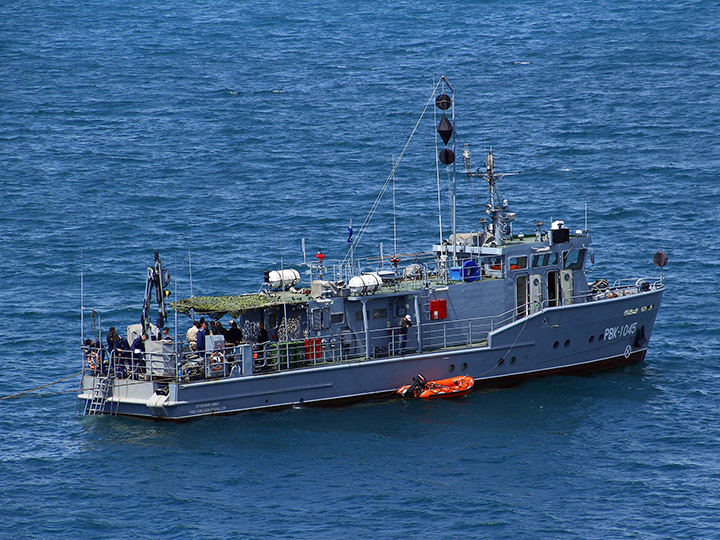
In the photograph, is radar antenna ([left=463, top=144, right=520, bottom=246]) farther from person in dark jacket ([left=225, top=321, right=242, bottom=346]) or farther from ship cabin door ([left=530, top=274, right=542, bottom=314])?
person in dark jacket ([left=225, top=321, right=242, bottom=346])

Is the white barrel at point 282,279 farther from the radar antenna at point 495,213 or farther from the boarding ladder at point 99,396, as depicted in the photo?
the radar antenna at point 495,213

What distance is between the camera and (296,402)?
136 ft

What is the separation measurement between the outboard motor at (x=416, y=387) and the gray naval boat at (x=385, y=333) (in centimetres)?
30

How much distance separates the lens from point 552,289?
151 feet

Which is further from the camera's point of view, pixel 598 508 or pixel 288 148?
pixel 288 148

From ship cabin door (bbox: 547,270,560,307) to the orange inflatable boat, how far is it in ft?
17.7

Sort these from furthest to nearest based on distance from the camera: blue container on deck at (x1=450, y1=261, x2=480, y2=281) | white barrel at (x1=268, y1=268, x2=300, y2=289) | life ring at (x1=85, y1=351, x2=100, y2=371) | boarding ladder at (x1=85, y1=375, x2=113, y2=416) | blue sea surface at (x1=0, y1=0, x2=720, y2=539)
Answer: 1. blue container on deck at (x1=450, y1=261, x2=480, y2=281)
2. white barrel at (x1=268, y1=268, x2=300, y2=289)
3. life ring at (x1=85, y1=351, x2=100, y2=371)
4. boarding ladder at (x1=85, y1=375, x2=113, y2=416)
5. blue sea surface at (x1=0, y1=0, x2=720, y2=539)

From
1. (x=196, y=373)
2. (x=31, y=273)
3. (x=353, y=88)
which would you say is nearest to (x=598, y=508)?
(x=196, y=373)

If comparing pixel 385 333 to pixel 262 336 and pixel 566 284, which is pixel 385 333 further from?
pixel 566 284

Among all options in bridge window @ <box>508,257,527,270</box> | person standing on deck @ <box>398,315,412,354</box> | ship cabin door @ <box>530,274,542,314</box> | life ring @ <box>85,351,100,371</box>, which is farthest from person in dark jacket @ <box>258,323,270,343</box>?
ship cabin door @ <box>530,274,542,314</box>

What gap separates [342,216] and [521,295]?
22.1m

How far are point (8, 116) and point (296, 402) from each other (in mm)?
54169

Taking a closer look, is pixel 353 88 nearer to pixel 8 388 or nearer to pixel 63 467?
pixel 8 388

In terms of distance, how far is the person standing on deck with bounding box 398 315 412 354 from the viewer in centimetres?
4281
